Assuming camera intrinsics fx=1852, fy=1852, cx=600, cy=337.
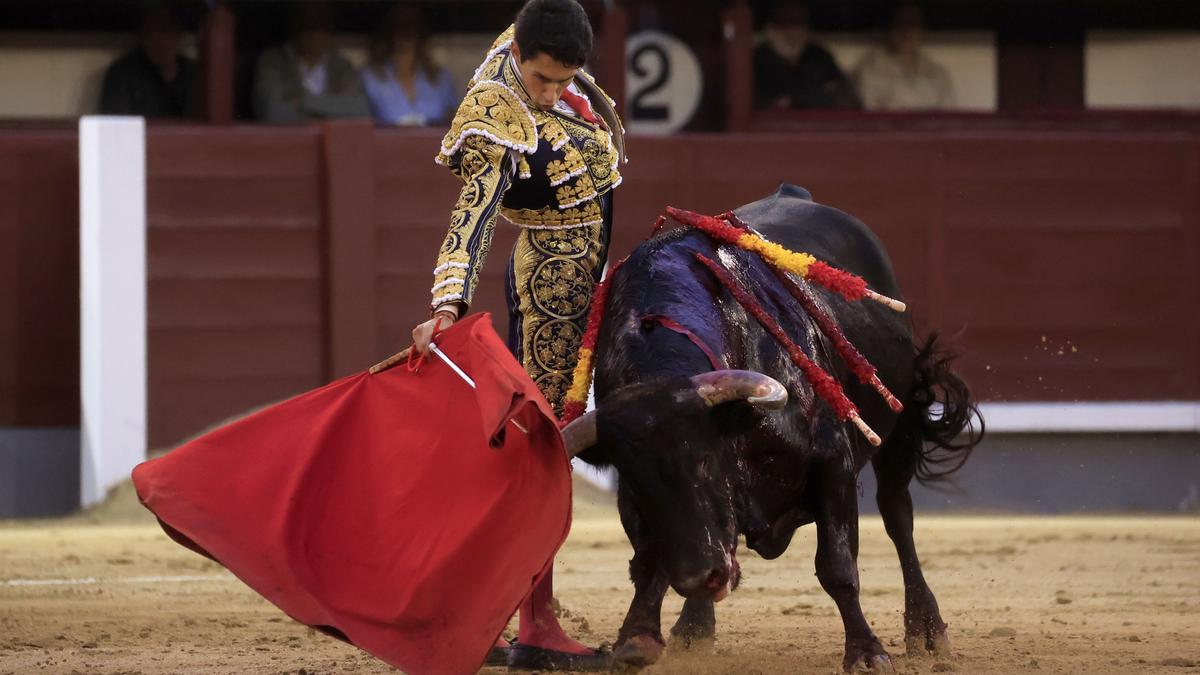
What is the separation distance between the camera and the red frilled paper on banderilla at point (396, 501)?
295 centimetres

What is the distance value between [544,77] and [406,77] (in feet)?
15.2

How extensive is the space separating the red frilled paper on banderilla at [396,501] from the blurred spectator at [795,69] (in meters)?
5.02

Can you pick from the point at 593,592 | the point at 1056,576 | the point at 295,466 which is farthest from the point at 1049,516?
the point at 295,466

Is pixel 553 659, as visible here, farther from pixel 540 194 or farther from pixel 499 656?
pixel 540 194

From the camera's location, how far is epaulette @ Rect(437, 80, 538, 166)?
319 cm

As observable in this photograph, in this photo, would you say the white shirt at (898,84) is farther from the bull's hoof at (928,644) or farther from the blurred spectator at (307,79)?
the bull's hoof at (928,644)

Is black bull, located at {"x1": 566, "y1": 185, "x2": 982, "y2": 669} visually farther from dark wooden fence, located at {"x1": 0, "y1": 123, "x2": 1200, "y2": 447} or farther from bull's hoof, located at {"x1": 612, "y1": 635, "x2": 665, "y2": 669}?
dark wooden fence, located at {"x1": 0, "y1": 123, "x2": 1200, "y2": 447}

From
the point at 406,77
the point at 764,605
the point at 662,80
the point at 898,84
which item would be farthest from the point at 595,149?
the point at 898,84

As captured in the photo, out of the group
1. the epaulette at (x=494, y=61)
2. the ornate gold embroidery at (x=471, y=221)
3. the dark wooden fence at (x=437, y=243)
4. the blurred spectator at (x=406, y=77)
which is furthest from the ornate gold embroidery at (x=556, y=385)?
the blurred spectator at (x=406, y=77)

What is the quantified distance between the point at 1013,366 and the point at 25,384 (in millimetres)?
3857

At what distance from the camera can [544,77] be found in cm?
319

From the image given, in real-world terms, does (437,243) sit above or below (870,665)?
above

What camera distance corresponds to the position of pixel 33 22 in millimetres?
7871

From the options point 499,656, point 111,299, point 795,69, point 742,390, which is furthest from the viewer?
point 795,69
